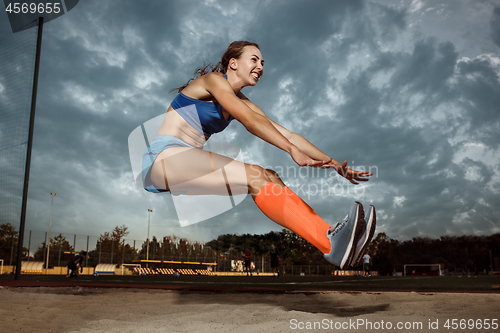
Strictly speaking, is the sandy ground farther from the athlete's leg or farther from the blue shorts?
the blue shorts

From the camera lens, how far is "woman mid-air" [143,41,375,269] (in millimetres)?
1850

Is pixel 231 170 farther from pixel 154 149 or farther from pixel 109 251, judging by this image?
pixel 109 251

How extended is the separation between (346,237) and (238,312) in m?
1.85

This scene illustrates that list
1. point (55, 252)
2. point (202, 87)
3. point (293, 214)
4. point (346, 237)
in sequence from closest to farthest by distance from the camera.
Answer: point (346, 237) → point (293, 214) → point (202, 87) → point (55, 252)

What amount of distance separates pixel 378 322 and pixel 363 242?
0.88 meters

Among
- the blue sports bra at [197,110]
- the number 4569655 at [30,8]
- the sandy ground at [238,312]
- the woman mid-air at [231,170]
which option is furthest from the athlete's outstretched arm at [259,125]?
the number 4569655 at [30,8]

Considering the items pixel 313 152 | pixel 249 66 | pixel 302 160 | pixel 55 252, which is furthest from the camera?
pixel 55 252

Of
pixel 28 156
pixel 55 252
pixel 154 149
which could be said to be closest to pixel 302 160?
pixel 154 149

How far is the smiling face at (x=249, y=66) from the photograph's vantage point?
89.5 inches

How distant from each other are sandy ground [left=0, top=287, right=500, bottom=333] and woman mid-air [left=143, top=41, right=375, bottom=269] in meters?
0.80

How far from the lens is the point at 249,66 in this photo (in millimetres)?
2271

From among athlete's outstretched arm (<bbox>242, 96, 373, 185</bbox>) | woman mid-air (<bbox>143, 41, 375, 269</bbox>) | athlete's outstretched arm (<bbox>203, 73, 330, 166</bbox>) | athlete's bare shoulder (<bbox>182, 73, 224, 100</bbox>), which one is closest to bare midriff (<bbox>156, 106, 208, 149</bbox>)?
woman mid-air (<bbox>143, 41, 375, 269</bbox>)

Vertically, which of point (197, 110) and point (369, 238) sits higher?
point (197, 110)

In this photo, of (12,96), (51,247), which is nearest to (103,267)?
(51,247)
